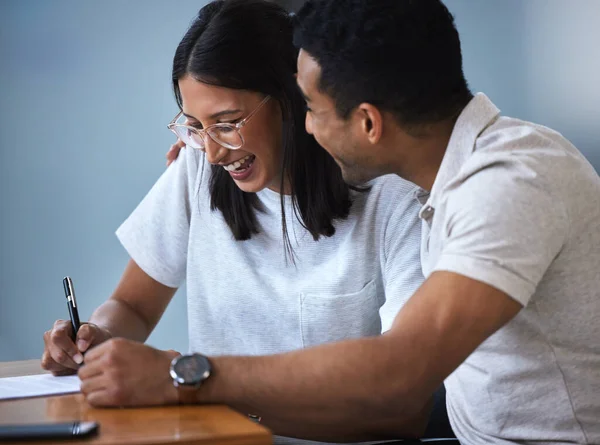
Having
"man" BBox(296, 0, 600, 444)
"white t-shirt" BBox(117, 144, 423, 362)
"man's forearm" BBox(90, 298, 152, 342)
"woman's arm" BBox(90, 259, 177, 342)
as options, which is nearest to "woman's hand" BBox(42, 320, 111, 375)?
"man's forearm" BBox(90, 298, 152, 342)

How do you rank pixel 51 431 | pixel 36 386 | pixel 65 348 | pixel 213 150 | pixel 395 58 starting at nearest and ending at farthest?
1. pixel 51 431
2. pixel 395 58
3. pixel 36 386
4. pixel 65 348
5. pixel 213 150

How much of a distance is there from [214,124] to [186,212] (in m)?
0.37

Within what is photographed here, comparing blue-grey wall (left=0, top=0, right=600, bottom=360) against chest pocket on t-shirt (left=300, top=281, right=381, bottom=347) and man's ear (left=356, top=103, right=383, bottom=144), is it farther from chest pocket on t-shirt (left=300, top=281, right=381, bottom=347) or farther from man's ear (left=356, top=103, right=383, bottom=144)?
man's ear (left=356, top=103, right=383, bottom=144)

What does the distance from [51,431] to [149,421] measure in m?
0.13

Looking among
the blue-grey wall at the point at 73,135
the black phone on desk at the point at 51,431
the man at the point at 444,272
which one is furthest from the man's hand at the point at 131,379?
the blue-grey wall at the point at 73,135

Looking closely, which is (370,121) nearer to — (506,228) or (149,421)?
(506,228)

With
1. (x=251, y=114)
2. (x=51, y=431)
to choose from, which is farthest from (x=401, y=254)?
(x=51, y=431)

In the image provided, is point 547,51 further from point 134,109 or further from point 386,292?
point 134,109

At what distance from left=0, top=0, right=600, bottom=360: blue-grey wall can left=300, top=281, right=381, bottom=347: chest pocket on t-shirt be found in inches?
68.2

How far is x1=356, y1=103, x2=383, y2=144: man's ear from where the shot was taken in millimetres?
1435

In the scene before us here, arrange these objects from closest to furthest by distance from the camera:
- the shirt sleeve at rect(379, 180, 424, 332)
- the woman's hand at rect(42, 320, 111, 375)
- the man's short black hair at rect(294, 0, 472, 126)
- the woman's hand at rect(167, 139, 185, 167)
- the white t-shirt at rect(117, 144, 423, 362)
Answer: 1. the man's short black hair at rect(294, 0, 472, 126)
2. the woman's hand at rect(42, 320, 111, 375)
3. the shirt sleeve at rect(379, 180, 424, 332)
4. the white t-shirt at rect(117, 144, 423, 362)
5. the woman's hand at rect(167, 139, 185, 167)

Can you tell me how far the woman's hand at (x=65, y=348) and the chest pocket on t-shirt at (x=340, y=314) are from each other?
1.59 ft

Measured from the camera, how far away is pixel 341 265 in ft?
6.15

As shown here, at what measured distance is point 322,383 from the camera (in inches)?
45.2
